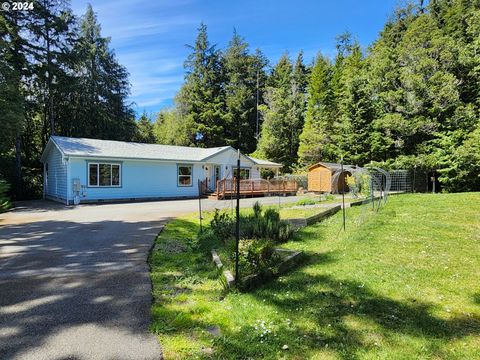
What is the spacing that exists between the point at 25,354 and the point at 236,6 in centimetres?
1489

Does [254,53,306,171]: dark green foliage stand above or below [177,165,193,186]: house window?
above

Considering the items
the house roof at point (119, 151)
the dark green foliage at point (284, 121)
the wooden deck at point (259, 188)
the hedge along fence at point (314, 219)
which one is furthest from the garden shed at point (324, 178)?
the hedge along fence at point (314, 219)

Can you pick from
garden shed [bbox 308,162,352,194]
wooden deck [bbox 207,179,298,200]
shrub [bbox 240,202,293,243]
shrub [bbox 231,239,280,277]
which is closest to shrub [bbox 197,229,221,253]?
shrub [bbox 240,202,293,243]

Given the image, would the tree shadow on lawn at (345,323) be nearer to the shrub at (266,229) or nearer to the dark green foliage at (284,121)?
the shrub at (266,229)

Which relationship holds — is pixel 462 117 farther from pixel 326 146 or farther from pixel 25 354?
pixel 25 354

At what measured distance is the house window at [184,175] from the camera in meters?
21.4

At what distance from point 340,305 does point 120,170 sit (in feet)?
55.6

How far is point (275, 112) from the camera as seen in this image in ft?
115

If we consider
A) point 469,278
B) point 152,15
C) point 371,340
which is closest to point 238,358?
point 371,340

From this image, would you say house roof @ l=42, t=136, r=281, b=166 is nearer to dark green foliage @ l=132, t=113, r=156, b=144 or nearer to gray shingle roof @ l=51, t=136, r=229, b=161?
gray shingle roof @ l=51, t=136, r=229, b=161

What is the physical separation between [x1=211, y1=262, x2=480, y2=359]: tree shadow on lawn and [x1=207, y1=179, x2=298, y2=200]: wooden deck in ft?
51.0

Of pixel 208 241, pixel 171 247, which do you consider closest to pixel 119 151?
pixel 171 247

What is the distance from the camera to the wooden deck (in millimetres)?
20272

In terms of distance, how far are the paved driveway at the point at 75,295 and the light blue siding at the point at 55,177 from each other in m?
9.58
